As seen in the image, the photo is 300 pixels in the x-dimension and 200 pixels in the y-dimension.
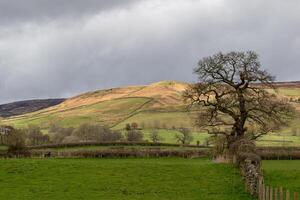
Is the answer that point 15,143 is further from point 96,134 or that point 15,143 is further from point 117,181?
point 96,134

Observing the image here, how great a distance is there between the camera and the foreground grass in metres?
39.2

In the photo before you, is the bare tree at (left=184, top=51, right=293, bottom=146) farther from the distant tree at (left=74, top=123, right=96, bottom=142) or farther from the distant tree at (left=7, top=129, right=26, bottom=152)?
the distant tree at (left=74, top=123, right=96, bottom=142)

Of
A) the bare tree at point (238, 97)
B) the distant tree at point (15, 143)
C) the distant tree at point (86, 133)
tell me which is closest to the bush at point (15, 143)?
the distant tree at point (15, 143)

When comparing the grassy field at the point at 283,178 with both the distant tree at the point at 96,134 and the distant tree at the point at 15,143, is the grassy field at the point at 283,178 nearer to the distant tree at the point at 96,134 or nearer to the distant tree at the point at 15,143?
the distant tree at the point at 15,143

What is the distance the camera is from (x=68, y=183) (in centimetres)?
4409

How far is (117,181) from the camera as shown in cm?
4538

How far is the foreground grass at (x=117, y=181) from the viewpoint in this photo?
39.2 meters

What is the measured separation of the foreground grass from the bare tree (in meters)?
21.9

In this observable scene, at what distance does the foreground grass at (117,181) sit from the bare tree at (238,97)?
21.9 meters

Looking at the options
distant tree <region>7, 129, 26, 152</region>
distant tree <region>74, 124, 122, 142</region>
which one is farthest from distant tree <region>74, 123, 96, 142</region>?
distant tree <region>7, 129, 26, 152</region>

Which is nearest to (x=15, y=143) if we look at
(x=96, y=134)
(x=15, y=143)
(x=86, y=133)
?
(x=15, y=143)

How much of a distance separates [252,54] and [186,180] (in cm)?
3470

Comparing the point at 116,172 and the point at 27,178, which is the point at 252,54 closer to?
the point at 116,172

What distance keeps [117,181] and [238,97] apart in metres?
32.6
